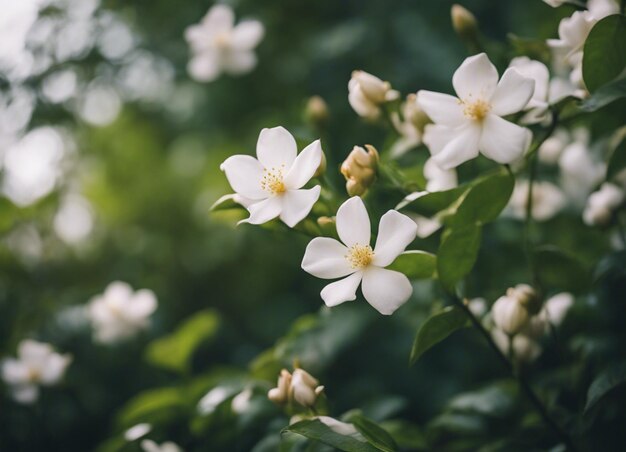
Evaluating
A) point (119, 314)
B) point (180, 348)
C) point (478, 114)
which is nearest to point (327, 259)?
point (478, 114)

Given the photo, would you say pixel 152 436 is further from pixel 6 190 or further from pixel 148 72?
pixel 148 72

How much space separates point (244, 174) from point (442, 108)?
0.27 meters

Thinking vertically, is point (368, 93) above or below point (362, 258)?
above

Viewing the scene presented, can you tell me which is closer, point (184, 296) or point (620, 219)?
point (620, 219)

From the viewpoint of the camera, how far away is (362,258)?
719 millimetres

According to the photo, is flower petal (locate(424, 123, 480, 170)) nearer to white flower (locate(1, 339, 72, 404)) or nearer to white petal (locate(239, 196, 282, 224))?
white petal (locate(239, 196, 282, 224))

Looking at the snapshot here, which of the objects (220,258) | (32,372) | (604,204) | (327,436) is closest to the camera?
(327,436)

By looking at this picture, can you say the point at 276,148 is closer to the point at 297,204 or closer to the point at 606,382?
the point at 297,204

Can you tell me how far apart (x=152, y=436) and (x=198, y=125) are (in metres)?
1.11

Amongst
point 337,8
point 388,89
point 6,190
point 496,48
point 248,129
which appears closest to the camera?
point 388,89

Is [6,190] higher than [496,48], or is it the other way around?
[6,190]

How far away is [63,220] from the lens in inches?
75.2

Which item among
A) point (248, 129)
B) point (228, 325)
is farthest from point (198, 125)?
point (228, 325)

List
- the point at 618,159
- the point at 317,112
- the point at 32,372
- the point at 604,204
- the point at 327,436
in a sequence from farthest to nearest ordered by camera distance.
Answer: the point at 32,372
the point at 317,112
the point at 604,204
the point at 618,159
the point at 327,436
